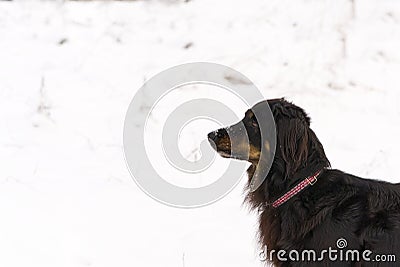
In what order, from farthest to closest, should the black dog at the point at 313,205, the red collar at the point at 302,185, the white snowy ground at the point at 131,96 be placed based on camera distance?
1. the white snowy ground at the point at 131,96
2. the red collar at the point at 302,185
3. the black dog at the point at 313,205

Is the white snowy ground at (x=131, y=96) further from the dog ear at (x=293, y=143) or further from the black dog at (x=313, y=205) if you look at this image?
the dog ear at (x=293, y=143)

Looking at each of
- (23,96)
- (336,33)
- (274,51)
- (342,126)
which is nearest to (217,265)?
(342,126)

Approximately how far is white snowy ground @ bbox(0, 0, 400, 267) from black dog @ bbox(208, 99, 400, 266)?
33.1 inches

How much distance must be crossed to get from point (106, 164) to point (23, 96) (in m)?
1.60

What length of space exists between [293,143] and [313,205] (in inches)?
15.1

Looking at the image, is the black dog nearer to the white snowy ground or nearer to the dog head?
the dog head

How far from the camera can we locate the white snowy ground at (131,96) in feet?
16.5

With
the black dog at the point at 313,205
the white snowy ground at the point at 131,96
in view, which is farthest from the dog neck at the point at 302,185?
the white snowy ground at the point at 131,96

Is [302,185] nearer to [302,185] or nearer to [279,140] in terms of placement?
[302,185]

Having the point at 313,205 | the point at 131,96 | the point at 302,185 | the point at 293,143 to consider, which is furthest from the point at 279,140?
the point at 131,96

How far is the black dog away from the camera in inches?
152

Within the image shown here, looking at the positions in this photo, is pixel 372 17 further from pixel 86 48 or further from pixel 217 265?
pixel 217 265

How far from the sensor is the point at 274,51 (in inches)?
322

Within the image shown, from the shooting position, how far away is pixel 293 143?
13.0 feet
